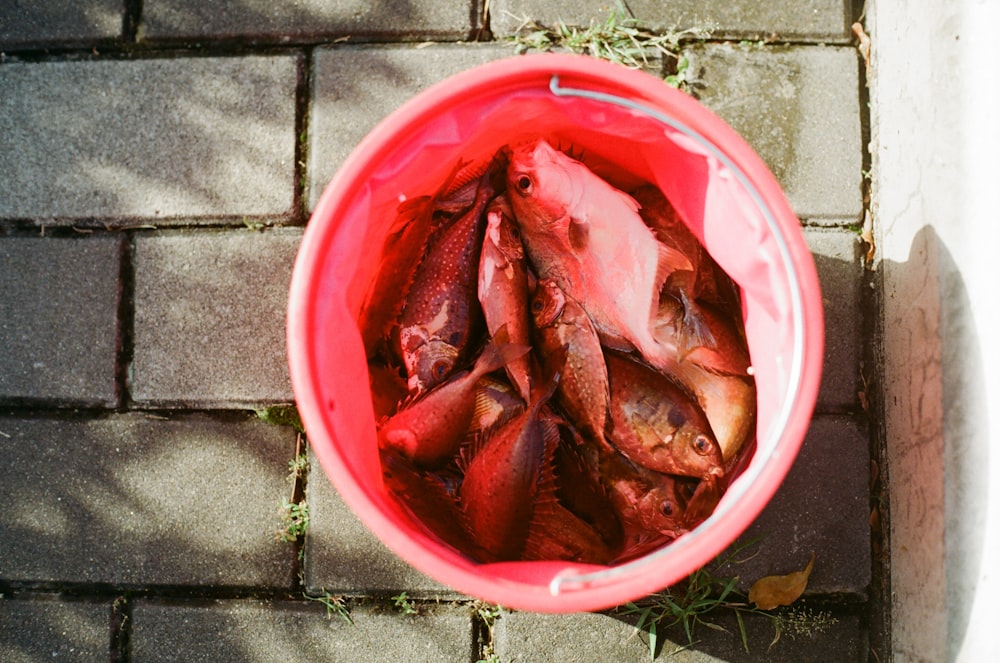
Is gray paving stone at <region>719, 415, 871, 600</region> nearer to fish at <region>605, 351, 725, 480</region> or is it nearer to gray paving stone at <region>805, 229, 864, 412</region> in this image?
gray paving stone at <region>805, 229, 864, 412</region>

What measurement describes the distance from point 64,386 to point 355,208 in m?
1.30

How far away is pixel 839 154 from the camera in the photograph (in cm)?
218

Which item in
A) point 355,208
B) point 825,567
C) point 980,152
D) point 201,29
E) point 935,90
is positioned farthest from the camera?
point 201,29

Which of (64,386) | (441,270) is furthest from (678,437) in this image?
(64,386)

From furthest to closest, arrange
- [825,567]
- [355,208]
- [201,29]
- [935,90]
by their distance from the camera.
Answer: [201,29] < [825,567] < [935,90] < [355,208]

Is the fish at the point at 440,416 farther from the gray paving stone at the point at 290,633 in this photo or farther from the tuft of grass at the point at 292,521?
the gray paving stone at the point at 290,633

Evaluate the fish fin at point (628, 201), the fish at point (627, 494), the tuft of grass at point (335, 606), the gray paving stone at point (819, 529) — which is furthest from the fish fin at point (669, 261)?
the tuft of grass at point (335, 606)

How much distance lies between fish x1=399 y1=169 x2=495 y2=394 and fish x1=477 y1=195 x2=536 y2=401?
0.04 metres

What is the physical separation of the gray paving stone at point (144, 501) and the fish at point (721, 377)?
3.74ft

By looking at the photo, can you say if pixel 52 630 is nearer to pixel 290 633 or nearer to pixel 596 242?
pixel 290 633

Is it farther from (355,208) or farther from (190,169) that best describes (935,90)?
(190,169)

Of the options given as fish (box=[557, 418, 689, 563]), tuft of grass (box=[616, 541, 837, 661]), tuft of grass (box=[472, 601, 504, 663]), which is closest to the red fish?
fish (box=[557, 418, 689, 563])

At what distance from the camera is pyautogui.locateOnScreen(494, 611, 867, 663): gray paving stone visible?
212 centimetres

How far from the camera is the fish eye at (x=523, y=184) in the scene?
1.83 metres
